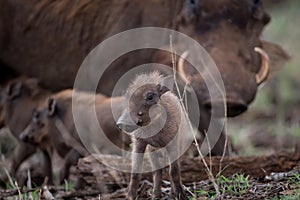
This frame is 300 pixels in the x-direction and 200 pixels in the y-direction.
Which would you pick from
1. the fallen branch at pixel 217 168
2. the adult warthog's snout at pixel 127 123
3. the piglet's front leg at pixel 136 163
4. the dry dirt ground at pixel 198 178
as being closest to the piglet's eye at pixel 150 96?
the adult warthog's snout at pixel 127 123

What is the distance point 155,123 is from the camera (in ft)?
15.1

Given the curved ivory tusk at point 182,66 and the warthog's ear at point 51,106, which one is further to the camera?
the warthog's ear at point 51,106

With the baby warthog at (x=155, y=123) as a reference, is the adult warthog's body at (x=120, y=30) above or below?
above

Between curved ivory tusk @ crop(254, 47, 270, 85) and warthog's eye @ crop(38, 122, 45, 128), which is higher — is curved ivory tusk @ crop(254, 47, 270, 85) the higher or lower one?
the higher one

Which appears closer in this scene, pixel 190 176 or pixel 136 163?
pixel 136 163

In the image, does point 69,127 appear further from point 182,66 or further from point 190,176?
point 190,176

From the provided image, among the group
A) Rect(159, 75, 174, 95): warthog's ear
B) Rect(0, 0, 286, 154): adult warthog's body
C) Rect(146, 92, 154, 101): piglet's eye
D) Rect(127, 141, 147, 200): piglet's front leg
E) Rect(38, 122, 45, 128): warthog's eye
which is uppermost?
Rect(0, 0, 286, 154): adult warthog's body

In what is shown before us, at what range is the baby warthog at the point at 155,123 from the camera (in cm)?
455

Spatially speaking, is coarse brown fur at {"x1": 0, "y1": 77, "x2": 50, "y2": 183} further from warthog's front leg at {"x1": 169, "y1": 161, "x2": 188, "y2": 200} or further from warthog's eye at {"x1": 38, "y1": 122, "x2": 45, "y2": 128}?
warthog's front leg at {"x1": 169, "y1": 161, "x2": 188, "y2": 200}

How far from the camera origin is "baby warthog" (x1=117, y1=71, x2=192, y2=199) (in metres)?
4.55

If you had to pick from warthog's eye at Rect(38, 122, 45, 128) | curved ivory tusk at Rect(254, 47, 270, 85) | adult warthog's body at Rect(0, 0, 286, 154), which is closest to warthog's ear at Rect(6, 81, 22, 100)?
adult warthog's body at Rect(0, 0, 286, 154)

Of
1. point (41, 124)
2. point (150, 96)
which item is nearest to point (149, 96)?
point (150, 96)

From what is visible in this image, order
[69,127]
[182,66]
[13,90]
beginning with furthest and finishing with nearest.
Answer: [13,90] → [69,127] → [182,66]

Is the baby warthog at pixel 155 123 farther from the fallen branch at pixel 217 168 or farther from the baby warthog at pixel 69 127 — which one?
the baby warthog at pixel 69 127
